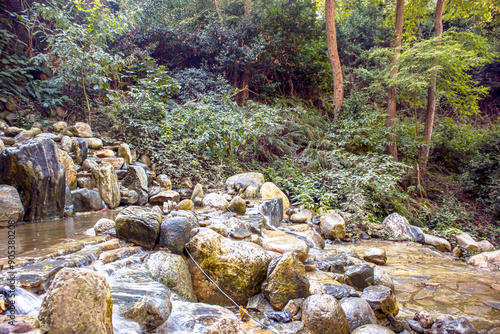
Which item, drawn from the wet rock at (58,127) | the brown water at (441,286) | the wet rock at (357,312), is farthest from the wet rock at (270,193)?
the wet rock at (58,127)

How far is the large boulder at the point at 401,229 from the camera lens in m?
5.85

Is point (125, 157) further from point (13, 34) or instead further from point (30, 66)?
point (13, 34)

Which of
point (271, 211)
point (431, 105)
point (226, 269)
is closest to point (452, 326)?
point (226, 269)

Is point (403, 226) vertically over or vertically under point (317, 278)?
under

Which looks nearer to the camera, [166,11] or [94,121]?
[94,121]

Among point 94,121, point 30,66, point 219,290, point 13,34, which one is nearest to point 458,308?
point 219,290

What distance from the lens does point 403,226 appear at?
5.99 meters

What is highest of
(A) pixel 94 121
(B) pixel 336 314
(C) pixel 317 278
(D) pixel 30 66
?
(D) pixel 30 66

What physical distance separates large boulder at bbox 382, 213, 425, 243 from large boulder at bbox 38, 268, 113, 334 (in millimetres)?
5951

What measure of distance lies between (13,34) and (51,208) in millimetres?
5919

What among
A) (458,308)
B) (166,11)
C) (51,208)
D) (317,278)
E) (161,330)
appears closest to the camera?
(161,330)

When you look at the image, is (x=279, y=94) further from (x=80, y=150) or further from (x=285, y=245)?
(x=285, y=245)

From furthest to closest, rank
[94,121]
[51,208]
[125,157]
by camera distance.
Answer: [94,121] → [125,157] → [51,208]

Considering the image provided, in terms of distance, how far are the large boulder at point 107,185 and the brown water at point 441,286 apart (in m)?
4.44
